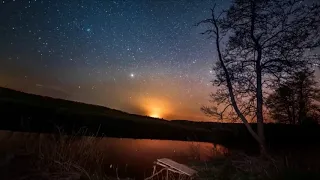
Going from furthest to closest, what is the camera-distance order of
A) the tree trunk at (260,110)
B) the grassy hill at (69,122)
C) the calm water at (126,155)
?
the grassy hill at (69,122)
the tree trunk at (260,110)
the calm water at (126,155)

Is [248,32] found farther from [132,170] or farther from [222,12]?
[132,170]

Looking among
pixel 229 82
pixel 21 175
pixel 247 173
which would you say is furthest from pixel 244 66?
pixel 21 175

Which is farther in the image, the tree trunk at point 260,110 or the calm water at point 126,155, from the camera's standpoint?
the tree trunk at point 260,110

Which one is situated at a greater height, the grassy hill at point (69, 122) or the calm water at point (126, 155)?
the grassy hill at point (69, 122)

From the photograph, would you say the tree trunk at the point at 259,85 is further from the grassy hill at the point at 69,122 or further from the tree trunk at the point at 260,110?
the grassy hill at the point at 69,122

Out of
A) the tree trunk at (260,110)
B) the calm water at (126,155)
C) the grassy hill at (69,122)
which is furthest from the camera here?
the grassy hill at (69,122)

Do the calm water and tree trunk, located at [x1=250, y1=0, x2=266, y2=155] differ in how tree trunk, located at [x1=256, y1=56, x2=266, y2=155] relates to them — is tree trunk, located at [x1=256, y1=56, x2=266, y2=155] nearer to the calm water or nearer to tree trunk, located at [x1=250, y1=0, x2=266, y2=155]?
tree trunk, located at [x1=250, y1=0, x2=266, y2=155]

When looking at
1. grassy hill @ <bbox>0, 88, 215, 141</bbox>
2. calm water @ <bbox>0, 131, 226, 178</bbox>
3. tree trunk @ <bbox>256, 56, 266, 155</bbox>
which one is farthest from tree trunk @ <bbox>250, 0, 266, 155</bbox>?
grassy hill @ <bbox>0, 88, 215, 141</bbox>

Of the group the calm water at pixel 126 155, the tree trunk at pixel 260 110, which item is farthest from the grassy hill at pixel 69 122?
the tree trunk at pixel 260 110

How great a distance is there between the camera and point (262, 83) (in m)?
14.6

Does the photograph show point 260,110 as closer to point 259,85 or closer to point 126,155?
point 259,85

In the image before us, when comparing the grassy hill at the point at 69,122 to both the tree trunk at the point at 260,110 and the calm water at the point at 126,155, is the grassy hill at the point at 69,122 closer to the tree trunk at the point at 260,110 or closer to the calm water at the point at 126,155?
the calm water at the point at 126,155

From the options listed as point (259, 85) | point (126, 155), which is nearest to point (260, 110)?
point (259, 85)

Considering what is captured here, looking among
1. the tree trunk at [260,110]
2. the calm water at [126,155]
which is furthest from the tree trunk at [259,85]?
the calm water at [126,155]
